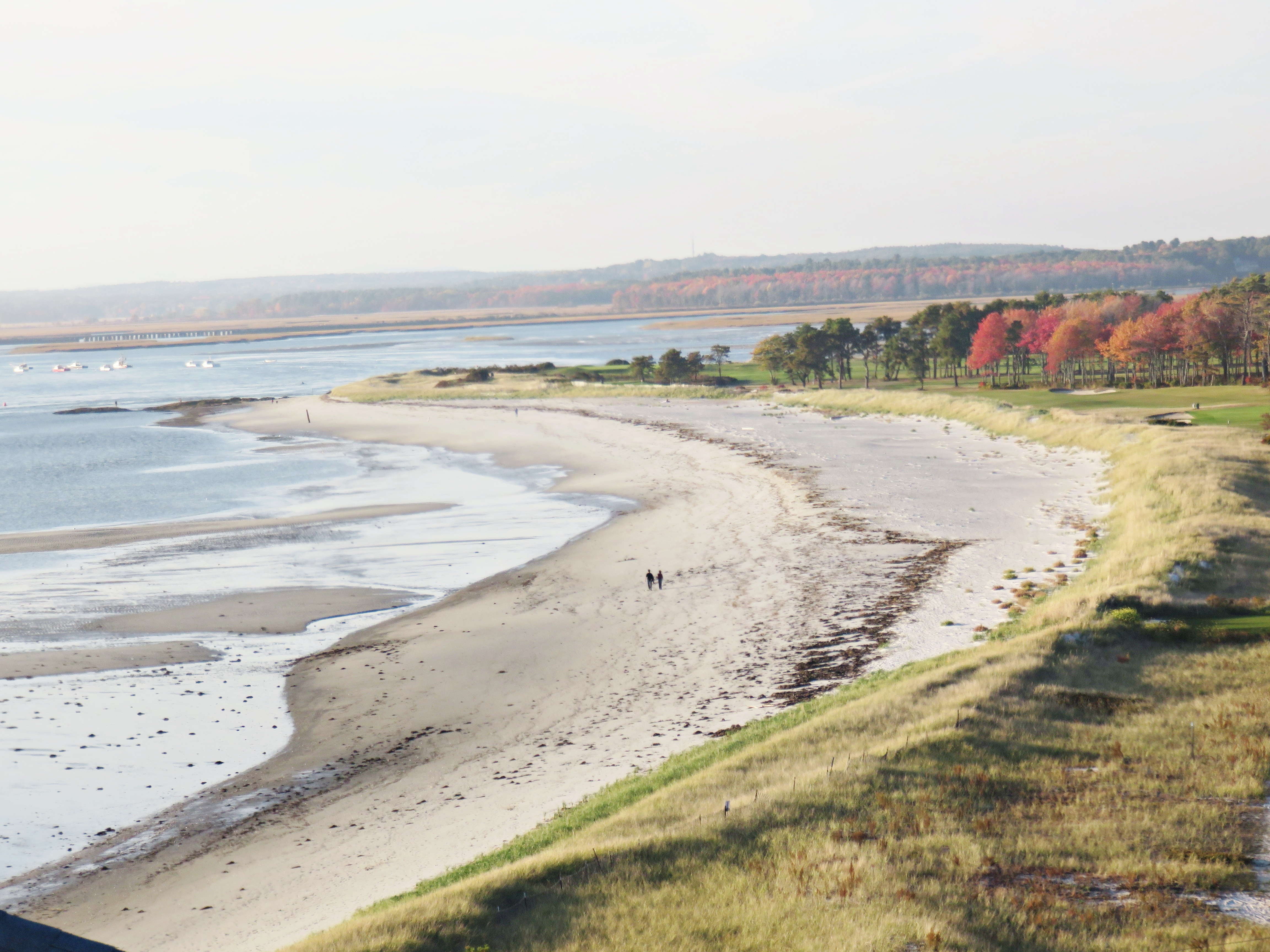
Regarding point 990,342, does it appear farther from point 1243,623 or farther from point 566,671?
point 566,671

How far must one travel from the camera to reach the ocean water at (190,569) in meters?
17.8

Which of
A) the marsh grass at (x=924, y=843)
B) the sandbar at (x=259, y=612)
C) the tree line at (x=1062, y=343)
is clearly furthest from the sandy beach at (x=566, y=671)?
the tree line at (x=1062, y=343)

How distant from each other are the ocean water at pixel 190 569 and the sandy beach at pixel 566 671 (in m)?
1.09

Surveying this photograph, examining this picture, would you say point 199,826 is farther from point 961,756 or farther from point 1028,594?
point 1028,594

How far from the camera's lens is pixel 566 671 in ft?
74.0

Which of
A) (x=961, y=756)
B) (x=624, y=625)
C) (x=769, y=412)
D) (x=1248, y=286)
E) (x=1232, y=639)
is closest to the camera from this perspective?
(x=961, y=756)

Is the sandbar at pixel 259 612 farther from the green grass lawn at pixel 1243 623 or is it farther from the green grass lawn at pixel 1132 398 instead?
the green grass lawn at pixel 1132 398

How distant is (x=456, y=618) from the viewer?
88.3 ft

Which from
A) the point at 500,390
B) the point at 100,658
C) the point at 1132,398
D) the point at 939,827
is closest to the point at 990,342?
the point at 1132,398

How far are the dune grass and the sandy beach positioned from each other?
1855mm

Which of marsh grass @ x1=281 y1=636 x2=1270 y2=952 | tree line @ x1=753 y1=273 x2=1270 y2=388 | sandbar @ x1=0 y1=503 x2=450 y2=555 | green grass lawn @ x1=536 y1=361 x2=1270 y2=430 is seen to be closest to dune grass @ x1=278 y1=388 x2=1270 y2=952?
marsh grass @ x1=281 y1=636 x2=1270 y2=952

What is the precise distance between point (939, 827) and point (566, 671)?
450 inches

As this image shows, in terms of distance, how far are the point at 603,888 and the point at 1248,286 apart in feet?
359

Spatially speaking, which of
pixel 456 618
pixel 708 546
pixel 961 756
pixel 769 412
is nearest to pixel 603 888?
pixel 961 756
